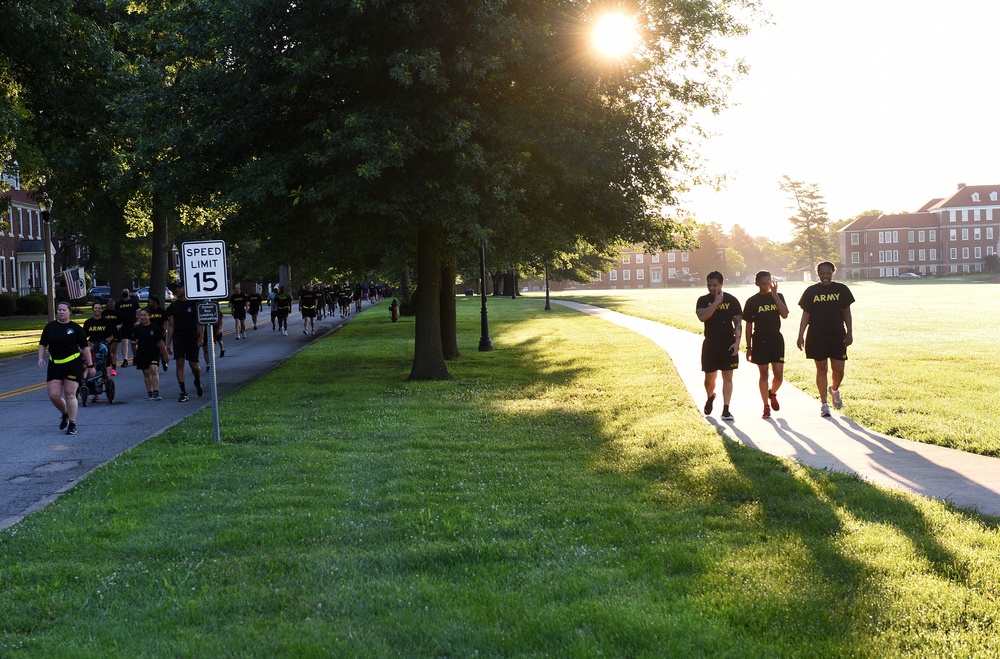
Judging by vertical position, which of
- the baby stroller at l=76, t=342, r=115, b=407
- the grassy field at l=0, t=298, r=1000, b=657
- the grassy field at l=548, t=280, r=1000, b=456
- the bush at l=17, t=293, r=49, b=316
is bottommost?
the grassy field at l=548, t=280, r=1000, b=456

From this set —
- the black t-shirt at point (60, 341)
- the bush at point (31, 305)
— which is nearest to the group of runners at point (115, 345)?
the black t-shirt at point (60, 341)

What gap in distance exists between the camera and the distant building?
5551 inches

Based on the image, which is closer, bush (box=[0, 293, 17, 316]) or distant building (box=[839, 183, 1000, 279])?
bush (box=[0, 293, 17, 316])

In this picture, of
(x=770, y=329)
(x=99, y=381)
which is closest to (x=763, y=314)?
(x=770, y=329)

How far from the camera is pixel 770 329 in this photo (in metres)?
12.3

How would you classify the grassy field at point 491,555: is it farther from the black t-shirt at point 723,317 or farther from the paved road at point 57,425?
the black t-shirt at point 723,317

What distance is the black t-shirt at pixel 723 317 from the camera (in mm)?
12062

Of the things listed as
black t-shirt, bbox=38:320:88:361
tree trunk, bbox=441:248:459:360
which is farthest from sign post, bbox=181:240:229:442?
tree trunk, bbox=441:248:459:360

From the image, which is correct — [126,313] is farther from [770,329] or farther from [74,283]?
[74,283]

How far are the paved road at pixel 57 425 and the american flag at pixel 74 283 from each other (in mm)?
22438

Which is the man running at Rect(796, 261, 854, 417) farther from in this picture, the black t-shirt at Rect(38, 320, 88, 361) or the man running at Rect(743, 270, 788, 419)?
the black t-shirt at Rect(38, 320, 88, 361)

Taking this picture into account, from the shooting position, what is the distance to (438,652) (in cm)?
473

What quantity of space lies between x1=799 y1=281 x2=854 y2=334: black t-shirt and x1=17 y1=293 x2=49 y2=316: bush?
46817 millimetres

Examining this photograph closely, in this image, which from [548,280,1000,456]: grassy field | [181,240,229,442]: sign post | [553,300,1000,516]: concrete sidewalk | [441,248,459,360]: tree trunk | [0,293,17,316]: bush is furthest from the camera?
[0,293,17,316]: bush
